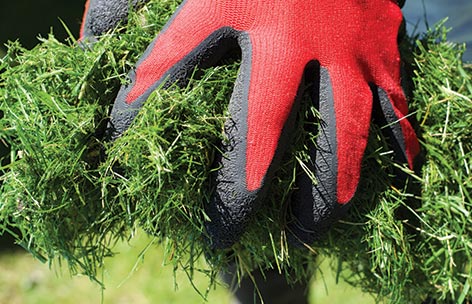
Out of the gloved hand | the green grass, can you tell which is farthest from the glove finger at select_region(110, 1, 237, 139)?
the green grass

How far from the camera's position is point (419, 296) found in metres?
1.12

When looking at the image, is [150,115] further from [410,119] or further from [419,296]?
[419,296]

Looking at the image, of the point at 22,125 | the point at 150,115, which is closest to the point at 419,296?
the point at 150,115

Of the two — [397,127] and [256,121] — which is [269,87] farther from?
[397,127]

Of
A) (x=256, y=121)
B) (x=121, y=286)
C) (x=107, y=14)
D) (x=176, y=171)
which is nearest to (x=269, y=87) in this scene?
(x=256, y=121)

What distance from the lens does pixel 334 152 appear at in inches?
36.6

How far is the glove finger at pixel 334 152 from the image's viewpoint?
93cm

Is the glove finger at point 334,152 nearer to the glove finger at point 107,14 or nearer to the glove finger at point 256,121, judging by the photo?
the glove finger at point 256,121

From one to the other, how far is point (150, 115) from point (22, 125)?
178mm

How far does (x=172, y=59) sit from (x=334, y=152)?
271 millimetres

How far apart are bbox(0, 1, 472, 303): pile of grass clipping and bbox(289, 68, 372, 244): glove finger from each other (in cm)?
3

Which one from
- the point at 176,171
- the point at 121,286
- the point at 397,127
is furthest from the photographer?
the point at 121,286

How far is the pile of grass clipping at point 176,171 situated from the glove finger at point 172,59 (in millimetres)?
22

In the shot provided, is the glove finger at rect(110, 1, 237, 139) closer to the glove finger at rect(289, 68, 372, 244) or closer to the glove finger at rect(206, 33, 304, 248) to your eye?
the glove finger at rect(206, 33, 304, 248)
